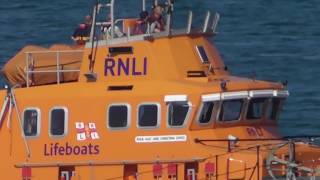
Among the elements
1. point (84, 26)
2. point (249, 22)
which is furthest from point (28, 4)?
point (84, 26)

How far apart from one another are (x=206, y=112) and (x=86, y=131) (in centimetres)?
220

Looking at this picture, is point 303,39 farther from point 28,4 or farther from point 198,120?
point 198,120

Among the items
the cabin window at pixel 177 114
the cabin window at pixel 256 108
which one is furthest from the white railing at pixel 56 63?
the cabin window at pixel 256 108

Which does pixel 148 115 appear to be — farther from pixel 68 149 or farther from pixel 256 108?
pixel 256 108

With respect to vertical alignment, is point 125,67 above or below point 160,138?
above

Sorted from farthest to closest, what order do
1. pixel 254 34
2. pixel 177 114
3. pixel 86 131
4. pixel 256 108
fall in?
1. pixel 254 34
2. pixel 256 108
3. pixel 86 131
4. pixel 177 114

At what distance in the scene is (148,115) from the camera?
26594 mm

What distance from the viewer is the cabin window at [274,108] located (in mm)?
27766

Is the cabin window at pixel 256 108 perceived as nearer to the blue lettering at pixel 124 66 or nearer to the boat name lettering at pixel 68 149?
the blue lettering at pixel 124 66

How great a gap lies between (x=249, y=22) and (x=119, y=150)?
29.9m

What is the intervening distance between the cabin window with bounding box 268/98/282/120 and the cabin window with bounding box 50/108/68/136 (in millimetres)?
3864

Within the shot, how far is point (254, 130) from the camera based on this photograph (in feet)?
90.2

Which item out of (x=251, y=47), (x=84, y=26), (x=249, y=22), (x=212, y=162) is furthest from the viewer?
(x=249, y=22)

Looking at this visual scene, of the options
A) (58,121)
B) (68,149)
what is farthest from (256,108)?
(58,121)
